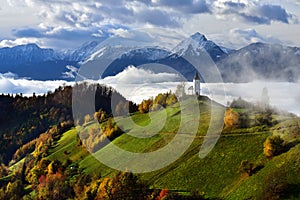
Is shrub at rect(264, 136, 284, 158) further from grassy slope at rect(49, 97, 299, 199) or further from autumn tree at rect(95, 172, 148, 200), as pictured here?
autumn tree at rect(95, 172, 148, 200)

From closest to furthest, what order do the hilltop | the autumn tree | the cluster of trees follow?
the hilltop → the autumn tree → the cluster of trees

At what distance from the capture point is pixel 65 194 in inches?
Result: 6152

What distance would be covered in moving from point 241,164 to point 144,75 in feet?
236

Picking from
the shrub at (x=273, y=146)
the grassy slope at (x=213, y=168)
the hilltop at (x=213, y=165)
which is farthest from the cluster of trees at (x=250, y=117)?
the shrub at (x=273, y=146)

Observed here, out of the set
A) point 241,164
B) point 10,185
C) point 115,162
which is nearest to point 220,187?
point 241,164

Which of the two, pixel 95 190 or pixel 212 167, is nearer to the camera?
pixel 212 167

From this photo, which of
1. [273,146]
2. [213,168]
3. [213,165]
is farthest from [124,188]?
[273,146]

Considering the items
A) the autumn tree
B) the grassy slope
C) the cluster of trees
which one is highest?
the cluster of trees

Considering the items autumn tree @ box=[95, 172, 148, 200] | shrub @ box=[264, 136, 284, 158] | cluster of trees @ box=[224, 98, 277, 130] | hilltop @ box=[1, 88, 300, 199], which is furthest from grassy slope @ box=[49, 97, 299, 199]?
cluster of trees @ box=[224, 98, 277, 130]

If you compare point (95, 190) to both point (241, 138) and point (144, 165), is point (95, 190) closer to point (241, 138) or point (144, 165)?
point (144, 165)

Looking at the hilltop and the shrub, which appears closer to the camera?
the hilltop

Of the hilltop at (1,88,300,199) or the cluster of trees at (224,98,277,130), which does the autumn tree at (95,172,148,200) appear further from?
the cluster of trees at (224,98,277,130)

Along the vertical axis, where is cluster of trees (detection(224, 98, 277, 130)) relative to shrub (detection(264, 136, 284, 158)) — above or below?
above

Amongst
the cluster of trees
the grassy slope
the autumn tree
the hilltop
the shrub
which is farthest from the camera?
the cluster of trees
